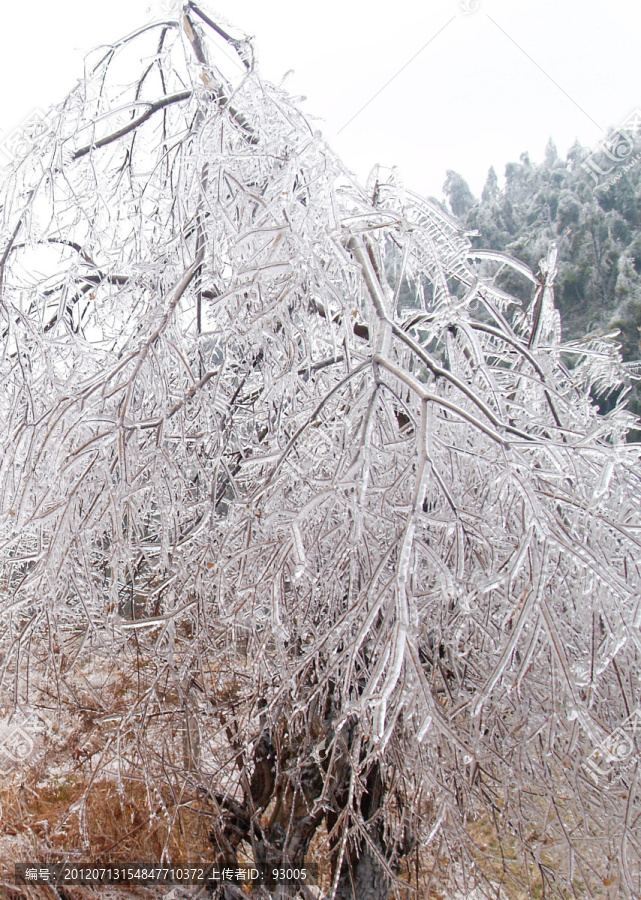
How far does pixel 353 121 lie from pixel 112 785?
307cm

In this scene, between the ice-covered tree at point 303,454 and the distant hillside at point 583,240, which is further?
the distant hillside at point 583,240

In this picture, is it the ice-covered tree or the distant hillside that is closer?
the ice-covered tree

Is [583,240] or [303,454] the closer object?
[303,454]

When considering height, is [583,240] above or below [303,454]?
below

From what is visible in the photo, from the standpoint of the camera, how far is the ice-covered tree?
1.06 m

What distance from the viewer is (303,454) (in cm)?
155

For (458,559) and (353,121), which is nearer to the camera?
(458,559)

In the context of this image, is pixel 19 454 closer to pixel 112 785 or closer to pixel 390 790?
pixel 390 790

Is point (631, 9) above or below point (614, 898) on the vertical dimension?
above

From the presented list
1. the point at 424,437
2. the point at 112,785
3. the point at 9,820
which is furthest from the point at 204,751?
the point at 424,437

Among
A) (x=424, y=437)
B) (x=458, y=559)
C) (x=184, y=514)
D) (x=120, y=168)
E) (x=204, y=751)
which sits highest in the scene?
(x=120, y=168)

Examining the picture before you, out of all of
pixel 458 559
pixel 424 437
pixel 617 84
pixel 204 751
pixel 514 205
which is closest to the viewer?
pixel 424 437

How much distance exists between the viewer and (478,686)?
1573 mm

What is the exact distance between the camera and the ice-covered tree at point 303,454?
106 centimetres
